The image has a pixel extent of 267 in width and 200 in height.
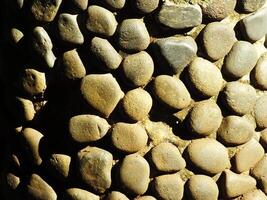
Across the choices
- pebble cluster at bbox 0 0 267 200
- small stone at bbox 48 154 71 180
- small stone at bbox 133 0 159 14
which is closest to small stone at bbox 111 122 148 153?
pebble cluster at bbox 0 0 267 200

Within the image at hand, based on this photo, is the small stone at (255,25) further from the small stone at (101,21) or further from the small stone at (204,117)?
the small stone at (101,21)

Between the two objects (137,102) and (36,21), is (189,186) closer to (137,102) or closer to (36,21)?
(137,102)

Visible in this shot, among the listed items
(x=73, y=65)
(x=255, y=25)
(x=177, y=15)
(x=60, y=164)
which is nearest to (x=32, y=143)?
(x=60, y=164)

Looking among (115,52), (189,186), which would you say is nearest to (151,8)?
(115,52)

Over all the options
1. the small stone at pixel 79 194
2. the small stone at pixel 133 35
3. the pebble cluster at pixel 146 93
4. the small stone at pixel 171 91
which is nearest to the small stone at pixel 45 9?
the pebble cluster at pixel 146 93

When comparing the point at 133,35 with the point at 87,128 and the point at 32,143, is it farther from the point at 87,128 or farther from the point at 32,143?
the point at 32,143

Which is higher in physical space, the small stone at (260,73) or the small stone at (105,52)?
the small stone at (105,52)

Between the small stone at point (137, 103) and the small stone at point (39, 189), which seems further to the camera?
the small stone at point (39, 189)

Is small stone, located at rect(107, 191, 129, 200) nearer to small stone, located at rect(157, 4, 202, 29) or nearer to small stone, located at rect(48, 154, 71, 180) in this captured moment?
small stone, located at rect(48, 154, 71, 180)
